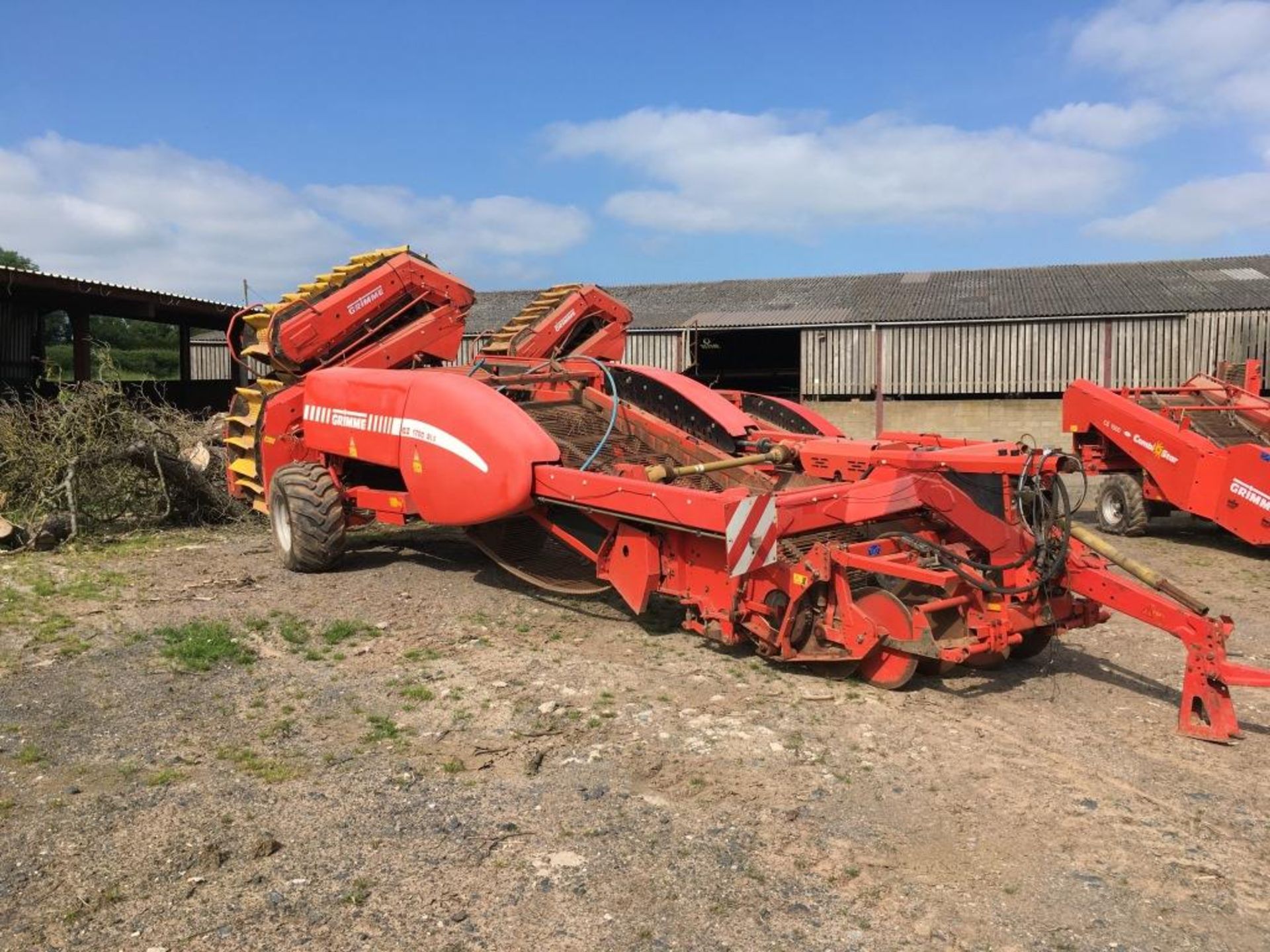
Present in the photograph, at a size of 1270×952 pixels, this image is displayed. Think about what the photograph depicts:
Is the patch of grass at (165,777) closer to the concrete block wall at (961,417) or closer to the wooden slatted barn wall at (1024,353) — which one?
the concrete block wall at (961,417)

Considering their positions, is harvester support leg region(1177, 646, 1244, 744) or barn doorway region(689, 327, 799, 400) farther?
barn doorway region(689, 327, 799, 400)

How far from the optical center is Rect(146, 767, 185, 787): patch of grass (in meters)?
3.80

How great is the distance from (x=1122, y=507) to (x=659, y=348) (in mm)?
13118

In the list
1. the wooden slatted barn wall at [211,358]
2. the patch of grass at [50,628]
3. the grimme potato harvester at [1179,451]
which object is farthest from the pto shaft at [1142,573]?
the wooden slatted barn wall at [211,358]

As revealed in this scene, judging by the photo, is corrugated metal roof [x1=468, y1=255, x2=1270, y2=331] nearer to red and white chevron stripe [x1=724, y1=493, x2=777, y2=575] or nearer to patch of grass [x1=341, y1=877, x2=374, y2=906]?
red and white chevron stripe [x1=724, y1=493, x2=777, y2=575]

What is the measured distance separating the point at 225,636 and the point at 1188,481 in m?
8.38

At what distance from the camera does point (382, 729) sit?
4.45 metres

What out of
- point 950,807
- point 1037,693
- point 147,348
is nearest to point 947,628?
Result: point 1037,693

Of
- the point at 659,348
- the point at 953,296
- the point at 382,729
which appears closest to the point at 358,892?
the point at 382,729

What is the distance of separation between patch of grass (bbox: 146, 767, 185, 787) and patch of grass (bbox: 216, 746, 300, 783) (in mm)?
199

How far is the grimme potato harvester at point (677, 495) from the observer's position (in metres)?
4.82

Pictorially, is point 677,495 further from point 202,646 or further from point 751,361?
point 751,361

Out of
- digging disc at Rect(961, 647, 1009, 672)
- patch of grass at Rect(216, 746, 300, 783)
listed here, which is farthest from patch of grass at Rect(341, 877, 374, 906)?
digging disc at Rect(961, 647, 1009, 672)

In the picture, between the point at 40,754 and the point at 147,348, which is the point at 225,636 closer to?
the point at 40,754
